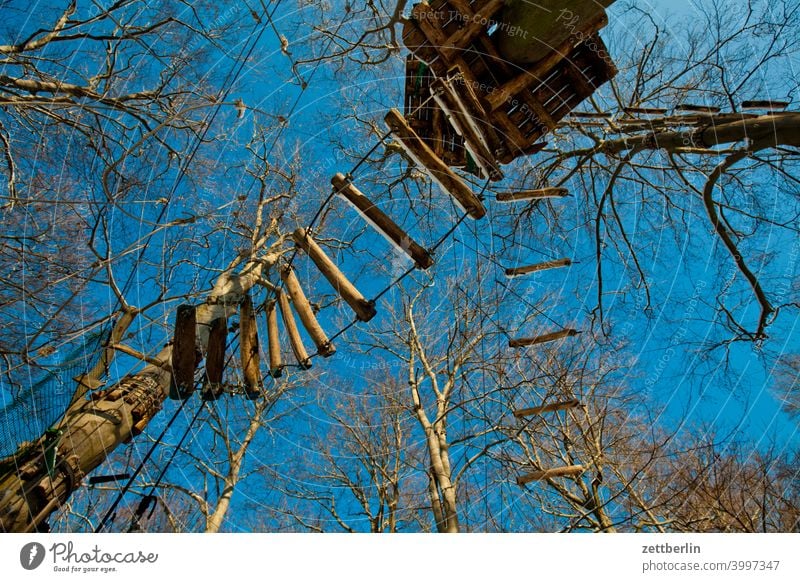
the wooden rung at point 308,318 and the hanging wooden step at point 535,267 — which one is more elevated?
the hanging wooden step at point 535,267

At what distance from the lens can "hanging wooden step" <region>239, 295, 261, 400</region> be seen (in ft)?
23.3

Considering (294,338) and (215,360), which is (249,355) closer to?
(215,360)

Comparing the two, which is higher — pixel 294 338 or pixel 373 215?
pixel 373 215

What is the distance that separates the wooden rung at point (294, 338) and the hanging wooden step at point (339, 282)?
0.99 m

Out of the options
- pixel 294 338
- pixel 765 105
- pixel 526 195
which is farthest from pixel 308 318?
pixel 765 105

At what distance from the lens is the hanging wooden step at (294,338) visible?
22.3 ft

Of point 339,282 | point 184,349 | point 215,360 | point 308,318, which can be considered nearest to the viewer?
point 339,282

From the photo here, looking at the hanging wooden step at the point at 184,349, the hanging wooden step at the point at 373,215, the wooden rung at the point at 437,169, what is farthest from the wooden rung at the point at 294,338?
the wooden rung at the point at 437,169

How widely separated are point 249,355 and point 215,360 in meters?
0.47

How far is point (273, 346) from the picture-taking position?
7.46 metres
